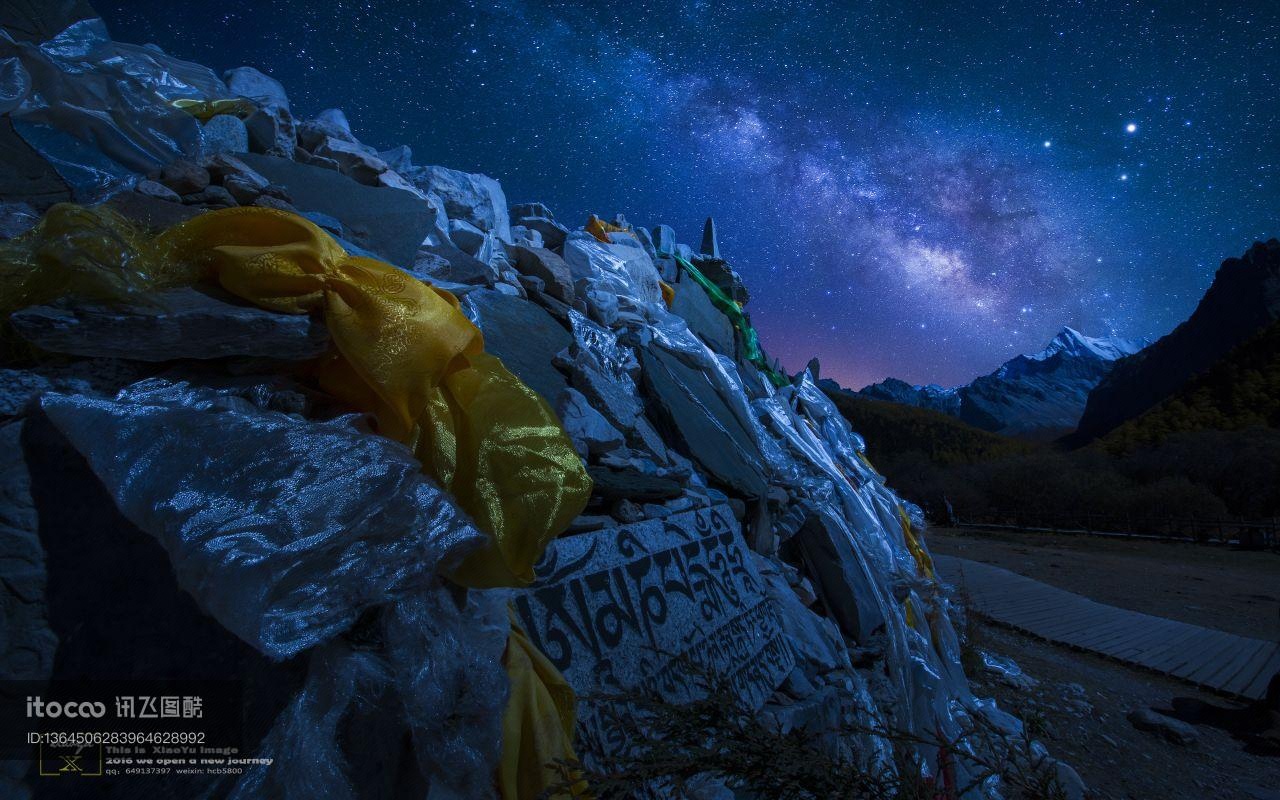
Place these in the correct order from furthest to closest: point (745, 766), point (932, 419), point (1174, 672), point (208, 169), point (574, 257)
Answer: point (932, 419) < point (1174, 672) < point (574, 257) < point (208, 169) < point (745, 766)

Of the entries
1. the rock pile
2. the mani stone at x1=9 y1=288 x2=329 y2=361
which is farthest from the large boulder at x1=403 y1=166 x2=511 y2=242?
the mani stone at x1=9 y1=288 x2=329 y2=361

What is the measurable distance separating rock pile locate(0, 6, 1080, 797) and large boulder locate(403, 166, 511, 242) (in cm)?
54

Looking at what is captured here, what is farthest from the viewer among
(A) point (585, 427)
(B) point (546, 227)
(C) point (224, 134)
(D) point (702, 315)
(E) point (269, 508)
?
(D) point (702, 315)

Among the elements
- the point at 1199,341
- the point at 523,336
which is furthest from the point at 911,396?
the point at 523,336

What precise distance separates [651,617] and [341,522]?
1.40 m

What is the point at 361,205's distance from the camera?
356cm

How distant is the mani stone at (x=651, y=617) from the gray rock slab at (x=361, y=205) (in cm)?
243

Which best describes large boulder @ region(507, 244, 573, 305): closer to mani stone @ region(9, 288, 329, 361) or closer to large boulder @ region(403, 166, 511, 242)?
large boulder @ region(403, 166, 511, 242)

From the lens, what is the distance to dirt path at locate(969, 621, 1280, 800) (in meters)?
4.26

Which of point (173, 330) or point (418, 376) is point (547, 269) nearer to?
point (418, 376)

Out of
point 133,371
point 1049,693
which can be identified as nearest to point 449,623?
point 133,371

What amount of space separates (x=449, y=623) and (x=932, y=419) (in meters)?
49.7

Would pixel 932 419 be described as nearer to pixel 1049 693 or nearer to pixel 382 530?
pixel 1049 693

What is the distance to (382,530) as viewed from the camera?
1193 millimetres
